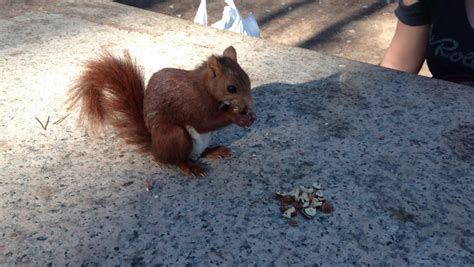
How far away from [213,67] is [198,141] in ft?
0.50

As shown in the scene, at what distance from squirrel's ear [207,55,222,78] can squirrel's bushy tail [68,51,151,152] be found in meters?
0.18

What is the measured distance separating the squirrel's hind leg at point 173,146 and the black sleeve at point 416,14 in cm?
105

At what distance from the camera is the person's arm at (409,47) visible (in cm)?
172

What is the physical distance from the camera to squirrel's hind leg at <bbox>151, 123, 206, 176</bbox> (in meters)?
0.95

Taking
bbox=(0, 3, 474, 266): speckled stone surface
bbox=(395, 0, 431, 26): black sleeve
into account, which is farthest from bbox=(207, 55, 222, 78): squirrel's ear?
bbox=(395, 0, 431, 26): black sleeve

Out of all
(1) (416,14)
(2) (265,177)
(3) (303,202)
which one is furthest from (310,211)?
(1) (416,14)

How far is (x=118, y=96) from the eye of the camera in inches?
40.2

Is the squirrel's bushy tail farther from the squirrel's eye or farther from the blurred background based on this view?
the blurred background

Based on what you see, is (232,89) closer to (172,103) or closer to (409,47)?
(172,103)

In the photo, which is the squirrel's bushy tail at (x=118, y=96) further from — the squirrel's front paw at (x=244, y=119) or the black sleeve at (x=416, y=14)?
the black sleeve at (x=416, y=14)

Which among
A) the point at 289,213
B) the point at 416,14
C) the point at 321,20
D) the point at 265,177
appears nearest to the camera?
the point at 289,213

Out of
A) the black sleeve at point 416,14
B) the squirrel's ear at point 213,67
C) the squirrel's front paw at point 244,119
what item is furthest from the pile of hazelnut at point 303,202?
the black sleeve at point 416,14

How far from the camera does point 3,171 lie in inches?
40.8

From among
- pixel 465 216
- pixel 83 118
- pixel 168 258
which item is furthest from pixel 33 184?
pixel 465 216
